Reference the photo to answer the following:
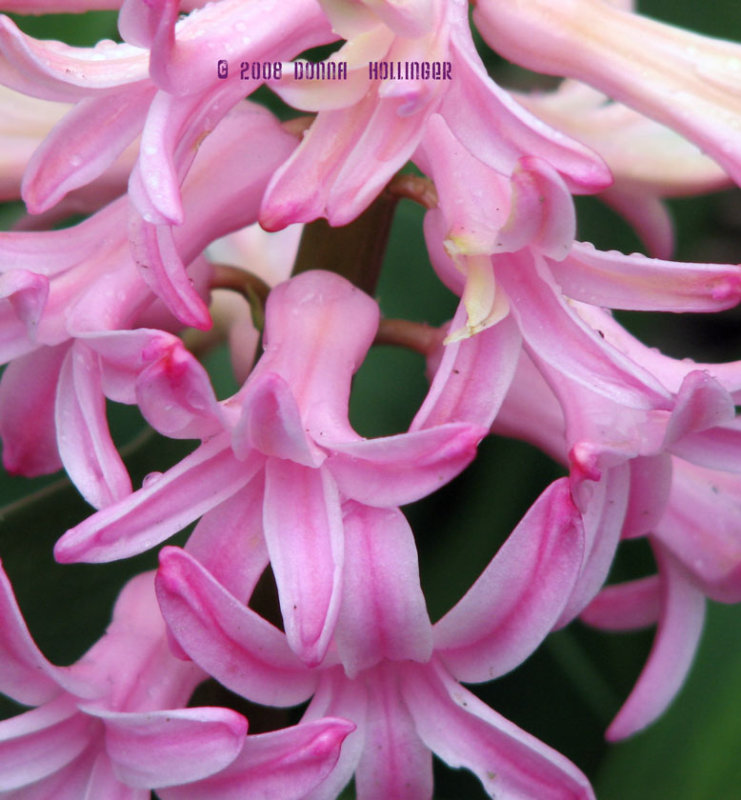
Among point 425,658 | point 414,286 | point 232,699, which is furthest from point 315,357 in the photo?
point 414,286

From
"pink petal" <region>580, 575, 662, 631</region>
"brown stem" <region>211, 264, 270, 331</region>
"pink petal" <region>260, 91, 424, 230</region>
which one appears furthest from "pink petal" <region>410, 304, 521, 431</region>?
"pink petal" <region>580, 575, 662, 631</region>

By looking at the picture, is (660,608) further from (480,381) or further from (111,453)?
(111,453)

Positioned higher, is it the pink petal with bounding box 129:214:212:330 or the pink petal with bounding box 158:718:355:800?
the pink petal with bounding box 129:214:212:330

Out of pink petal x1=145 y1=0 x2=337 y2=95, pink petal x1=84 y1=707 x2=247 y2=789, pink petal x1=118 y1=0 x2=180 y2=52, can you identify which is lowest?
pink petal x1=84 y1=707 x2=247 y2=789

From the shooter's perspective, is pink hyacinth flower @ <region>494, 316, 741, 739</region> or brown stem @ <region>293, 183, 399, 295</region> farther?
brown stem @ <region>293, 183, 399, 295</region>

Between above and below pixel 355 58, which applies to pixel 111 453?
below

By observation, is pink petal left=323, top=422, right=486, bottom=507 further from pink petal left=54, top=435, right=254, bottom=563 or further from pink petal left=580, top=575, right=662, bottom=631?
pink petal left=580, top=575, right=662, bottom=631

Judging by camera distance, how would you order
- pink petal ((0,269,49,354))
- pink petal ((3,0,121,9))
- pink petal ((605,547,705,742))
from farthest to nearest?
pink petal ((605,547,705,742)) → pink petal ((3,0,121,9)) → pink petal ((0,269,49,354))
